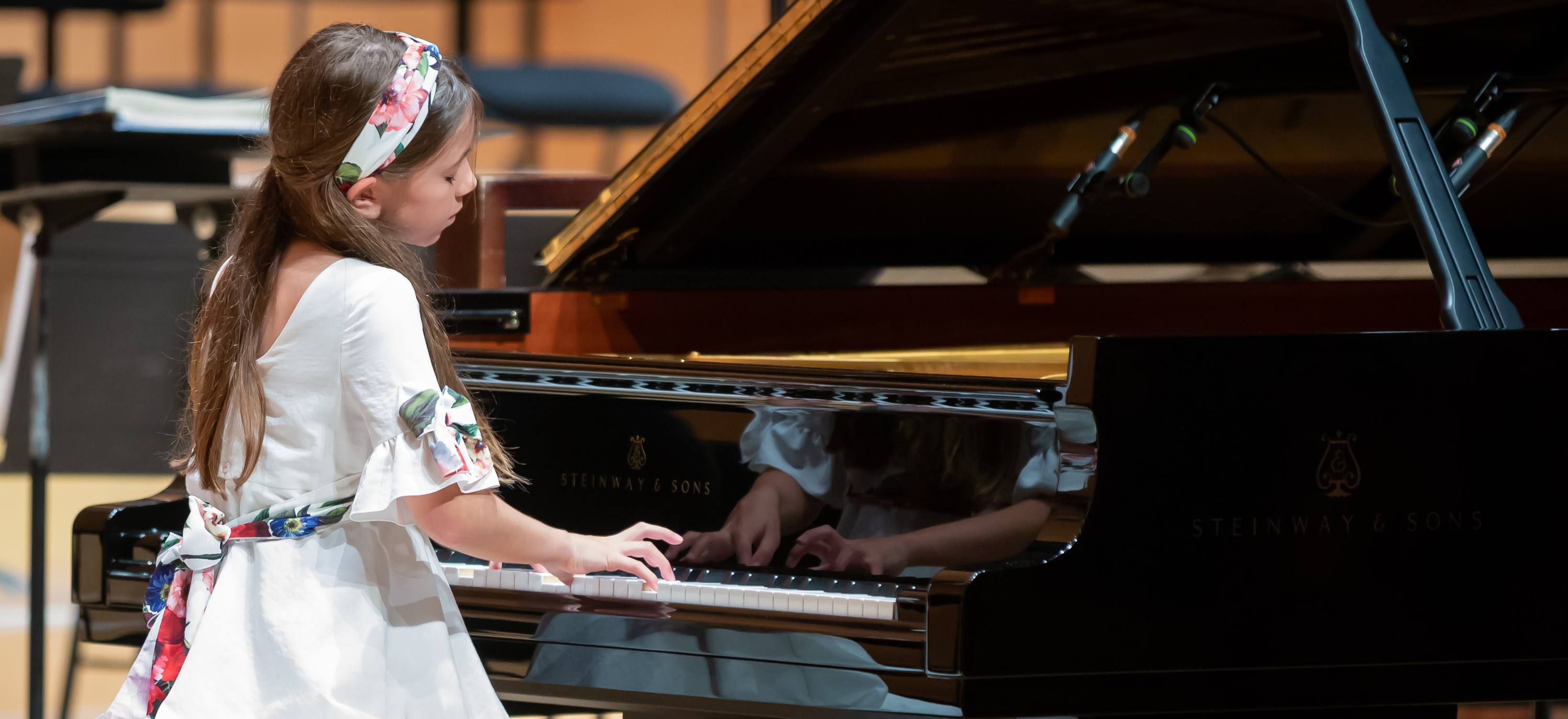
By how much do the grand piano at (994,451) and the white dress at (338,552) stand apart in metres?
0.44

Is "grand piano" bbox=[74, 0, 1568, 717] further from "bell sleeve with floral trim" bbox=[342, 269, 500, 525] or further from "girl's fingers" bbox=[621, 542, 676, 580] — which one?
"bell sleeve with floral trim" bbox=[342, 269, 500, 525]

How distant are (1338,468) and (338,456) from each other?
1.06 m

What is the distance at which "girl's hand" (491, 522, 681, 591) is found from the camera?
55.5 inches

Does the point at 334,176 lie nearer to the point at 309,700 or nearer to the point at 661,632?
the point at 309,700

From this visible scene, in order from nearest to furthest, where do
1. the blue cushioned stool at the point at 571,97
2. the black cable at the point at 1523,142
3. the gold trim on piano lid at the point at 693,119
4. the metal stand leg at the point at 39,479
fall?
1. the gold trim on piano lid at the point at 693,119
2. the black cable at the point at 1523,142
3. the metal stand leg at the point at 39,479
4. the blue cushioned stool at the point at 571,97

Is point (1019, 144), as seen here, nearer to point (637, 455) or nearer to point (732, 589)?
point (637, 455)

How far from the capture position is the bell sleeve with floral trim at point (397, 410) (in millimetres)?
1338

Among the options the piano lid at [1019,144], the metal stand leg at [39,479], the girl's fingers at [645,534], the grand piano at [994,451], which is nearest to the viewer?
the girl's fingers at [645,534]

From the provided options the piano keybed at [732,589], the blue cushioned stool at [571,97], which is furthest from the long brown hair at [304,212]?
the blue cushioned stool at [571,97]

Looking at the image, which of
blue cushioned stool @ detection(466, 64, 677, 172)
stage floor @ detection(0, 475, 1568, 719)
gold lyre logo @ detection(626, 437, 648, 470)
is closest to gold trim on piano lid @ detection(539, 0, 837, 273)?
gold lyre logo @ detection(626, 437, 648, 470)

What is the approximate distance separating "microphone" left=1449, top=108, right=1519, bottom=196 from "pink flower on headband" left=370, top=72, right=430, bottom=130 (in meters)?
1.48

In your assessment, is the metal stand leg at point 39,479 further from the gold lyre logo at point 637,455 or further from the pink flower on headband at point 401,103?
the pink flower on headband at point 401,103

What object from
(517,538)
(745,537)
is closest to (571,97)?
(745,537)

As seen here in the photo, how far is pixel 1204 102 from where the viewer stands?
2.60 metres
